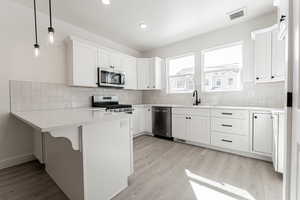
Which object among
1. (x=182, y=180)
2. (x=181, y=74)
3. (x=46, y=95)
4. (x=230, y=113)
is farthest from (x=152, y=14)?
(x=182, y=180)

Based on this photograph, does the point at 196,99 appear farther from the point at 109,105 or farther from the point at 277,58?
the point at 109,105

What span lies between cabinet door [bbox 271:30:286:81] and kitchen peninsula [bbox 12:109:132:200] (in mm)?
2641

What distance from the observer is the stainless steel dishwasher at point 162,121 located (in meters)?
3.62

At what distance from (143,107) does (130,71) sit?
1146 mm

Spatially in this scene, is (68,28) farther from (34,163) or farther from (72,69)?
(34,163)

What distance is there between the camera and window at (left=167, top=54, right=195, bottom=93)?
155 inches

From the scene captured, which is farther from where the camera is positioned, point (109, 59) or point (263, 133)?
point (109, 59)

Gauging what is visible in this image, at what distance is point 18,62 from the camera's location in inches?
92.4

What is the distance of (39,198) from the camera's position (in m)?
1.58

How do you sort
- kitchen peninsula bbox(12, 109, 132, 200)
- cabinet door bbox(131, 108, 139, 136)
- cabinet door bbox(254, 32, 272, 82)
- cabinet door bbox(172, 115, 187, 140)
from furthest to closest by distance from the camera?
cabinet door bbox(131, 108, 139, 136)
cabinet door bbox(172, 115, 187, 140)
cabinet door bbox(254, 32, 272, 82)
kitchen peninsula bbox(12, 109, 132, 200)

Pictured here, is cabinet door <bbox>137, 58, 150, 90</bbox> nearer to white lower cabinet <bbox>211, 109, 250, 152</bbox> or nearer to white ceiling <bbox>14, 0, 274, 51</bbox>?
white ceiling <bbox>14, 0, 274, 51</bbox>

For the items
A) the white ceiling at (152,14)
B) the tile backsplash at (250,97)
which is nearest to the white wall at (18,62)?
the white ceiling at (152,14)

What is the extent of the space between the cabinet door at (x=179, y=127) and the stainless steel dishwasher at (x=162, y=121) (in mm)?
120

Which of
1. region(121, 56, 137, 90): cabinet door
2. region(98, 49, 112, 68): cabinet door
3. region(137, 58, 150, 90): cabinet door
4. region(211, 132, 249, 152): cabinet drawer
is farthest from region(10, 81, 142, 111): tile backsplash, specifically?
region(211, 132, 249, 152): cabinet drawer
